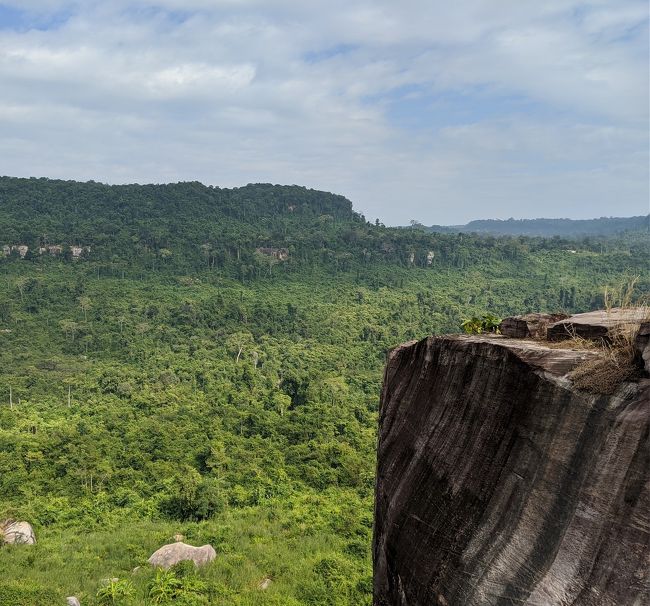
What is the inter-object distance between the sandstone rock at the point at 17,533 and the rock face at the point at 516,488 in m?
22.6

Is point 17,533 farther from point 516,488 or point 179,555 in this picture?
point 516,488

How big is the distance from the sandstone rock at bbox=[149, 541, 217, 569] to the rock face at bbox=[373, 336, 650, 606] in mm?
15649

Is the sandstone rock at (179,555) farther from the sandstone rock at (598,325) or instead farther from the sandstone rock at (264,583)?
the sandstone rock at (598,325)

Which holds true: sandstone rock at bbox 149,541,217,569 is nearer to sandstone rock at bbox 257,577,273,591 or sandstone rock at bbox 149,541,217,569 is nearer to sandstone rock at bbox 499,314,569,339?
sandstone rock at bbox 257,577,273,591

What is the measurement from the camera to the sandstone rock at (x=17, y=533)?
22061 millimetres

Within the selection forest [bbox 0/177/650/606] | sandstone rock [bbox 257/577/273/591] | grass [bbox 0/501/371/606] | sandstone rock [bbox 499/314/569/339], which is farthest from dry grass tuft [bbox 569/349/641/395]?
sandstone rock [bbox 257/577/273/591]

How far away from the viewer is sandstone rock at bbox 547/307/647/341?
4.92 m

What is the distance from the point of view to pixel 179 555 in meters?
19.5

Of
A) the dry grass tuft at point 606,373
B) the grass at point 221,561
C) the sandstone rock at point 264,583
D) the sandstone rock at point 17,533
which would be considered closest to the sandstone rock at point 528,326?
the dry grass tuft at point 606,373

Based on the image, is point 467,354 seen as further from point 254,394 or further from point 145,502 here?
point 254,394

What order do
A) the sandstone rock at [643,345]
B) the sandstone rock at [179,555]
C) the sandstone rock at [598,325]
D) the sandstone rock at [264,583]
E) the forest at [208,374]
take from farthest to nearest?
1. the forest at [208,374]
2. the sandstone rock at [179,555]
3. the sandstone rock at [264,583]
4. the sandstone rock at [598,325]
5. the sandstone rock at [643,345]

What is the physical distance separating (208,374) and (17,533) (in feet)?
97.4

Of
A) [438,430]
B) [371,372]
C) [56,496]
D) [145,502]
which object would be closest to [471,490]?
[438,430]

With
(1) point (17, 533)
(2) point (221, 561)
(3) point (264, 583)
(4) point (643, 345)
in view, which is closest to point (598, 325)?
(4) point (643, 345)
